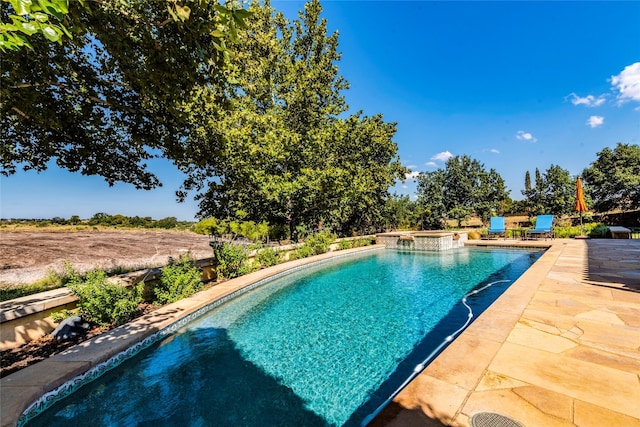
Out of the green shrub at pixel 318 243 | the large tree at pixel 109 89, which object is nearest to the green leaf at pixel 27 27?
the large tree at pixel 109 89

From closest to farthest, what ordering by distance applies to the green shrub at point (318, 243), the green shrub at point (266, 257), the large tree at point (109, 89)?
the large tree at point (109, 89), the green shrub at point (266, 257), the green shrub at point (318, 243)

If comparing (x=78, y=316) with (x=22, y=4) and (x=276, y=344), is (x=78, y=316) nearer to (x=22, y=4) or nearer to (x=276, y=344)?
(x=276, y=344)

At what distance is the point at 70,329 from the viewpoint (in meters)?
4.86

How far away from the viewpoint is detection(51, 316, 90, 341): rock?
476cm

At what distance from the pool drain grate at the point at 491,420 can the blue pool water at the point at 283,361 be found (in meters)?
1.47

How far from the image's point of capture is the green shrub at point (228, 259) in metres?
9.37

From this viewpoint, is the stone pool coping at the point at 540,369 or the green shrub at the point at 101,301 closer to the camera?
the stone pool coping at the point at 540,369

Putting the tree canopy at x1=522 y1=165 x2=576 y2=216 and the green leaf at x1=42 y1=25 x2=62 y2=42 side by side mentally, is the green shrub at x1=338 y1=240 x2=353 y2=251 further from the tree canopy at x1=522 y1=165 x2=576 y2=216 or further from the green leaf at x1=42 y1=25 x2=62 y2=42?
the tree canopy at x1=522 y1=165 x2=576 y2=216

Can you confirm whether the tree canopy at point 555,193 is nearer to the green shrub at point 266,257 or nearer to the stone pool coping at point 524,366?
the stone pool coping at point 524,366

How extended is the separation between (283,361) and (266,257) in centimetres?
739

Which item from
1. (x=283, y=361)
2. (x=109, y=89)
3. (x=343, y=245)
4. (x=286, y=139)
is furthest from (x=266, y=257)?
(x=109, y=89)

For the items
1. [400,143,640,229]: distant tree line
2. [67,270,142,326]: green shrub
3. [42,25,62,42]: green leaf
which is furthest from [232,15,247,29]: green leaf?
[400,143,640,229]: distant tree line

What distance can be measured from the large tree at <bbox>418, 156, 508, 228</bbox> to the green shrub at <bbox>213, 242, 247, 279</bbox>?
83.0 ft

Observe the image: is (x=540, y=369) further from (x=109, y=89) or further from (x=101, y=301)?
(x=109, y=89)
